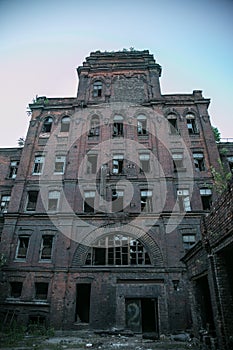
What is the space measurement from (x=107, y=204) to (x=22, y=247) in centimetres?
690

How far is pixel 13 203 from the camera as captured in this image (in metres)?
19.2

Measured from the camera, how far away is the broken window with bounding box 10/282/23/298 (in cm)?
1660

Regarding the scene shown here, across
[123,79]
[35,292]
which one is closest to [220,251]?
[35,292]

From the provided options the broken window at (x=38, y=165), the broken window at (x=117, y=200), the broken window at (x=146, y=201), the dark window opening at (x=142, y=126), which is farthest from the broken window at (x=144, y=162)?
the broken window at (x=38, y=165)

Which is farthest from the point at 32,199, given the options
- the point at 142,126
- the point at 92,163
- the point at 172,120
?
the point at 172,120

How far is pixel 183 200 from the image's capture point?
18938 millimetres

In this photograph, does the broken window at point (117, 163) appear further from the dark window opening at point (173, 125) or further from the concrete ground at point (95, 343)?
the concrete ground at point (95, 343)

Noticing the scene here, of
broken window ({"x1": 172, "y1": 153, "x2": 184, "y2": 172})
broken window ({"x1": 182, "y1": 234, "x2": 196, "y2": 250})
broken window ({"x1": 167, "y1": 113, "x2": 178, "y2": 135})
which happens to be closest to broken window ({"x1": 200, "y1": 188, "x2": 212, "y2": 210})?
broken window ({"x1": 172, "y1": 153, "x2": 184, "y2": 172})

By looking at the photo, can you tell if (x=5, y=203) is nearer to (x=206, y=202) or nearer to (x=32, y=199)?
(x=32, y=199)

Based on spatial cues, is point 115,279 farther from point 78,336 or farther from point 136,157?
point 136,157

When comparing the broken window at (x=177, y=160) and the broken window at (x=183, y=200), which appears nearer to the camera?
the broken window at (x=183, y=200)

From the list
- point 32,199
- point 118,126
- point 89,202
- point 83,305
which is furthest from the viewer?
point 118,126

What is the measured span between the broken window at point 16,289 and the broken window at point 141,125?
1526 cm

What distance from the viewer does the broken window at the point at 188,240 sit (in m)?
17.2
